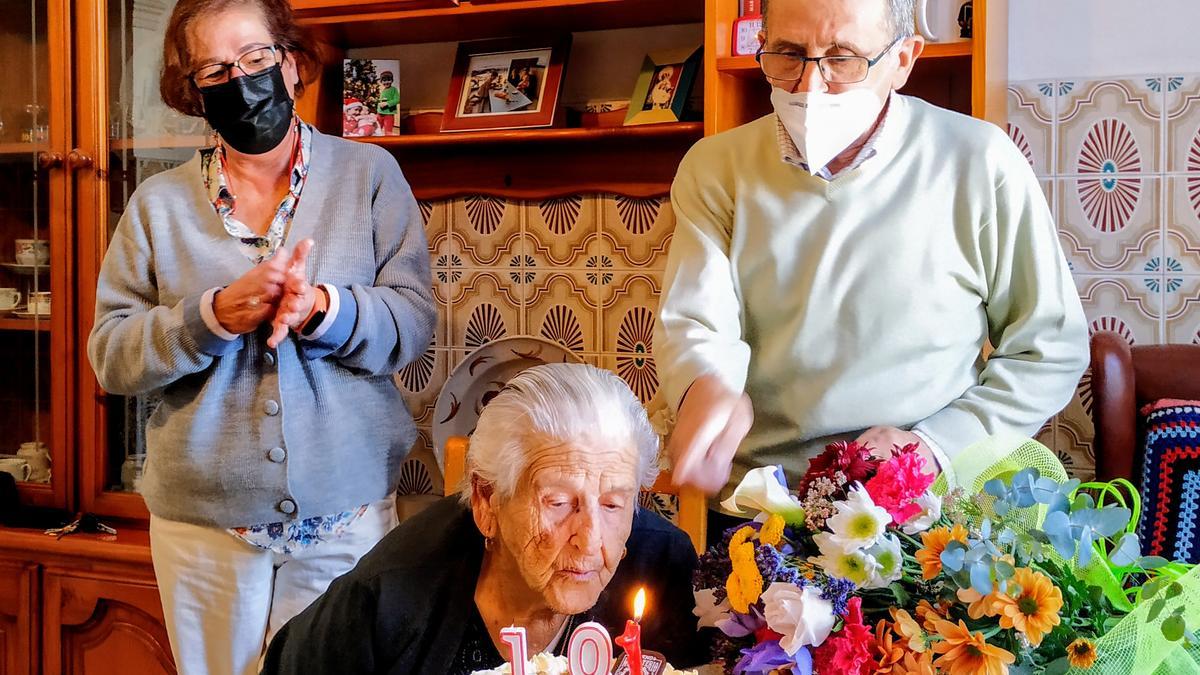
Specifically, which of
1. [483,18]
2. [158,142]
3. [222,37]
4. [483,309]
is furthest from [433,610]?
[158,142]

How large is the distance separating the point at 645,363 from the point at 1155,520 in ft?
3.33

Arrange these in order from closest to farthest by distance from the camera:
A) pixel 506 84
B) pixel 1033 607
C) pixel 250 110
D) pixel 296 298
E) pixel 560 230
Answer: pixel 1033 607, pixel 296 298, pixel 250 110, pixel 506 84, pixel 560 230

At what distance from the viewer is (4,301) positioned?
2.45 meters

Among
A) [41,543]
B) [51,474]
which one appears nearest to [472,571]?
[41,543]

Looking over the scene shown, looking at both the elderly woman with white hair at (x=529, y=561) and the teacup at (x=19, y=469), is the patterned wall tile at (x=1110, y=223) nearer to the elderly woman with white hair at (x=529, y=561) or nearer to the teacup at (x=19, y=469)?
the elderly woman with white hair at (x=529, y=561)

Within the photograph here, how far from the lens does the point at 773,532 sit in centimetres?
77

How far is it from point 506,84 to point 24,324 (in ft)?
3.95

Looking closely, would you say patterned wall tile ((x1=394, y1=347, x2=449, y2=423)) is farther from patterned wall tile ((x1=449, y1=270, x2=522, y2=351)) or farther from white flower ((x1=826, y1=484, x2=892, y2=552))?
white flower ((x1=826, y1=484, x2=892, y2=552))

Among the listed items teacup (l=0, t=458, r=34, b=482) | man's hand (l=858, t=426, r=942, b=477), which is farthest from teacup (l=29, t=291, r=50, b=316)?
man's hand (l=858, t=426, r=942, b=477)

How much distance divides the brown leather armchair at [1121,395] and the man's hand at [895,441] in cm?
59

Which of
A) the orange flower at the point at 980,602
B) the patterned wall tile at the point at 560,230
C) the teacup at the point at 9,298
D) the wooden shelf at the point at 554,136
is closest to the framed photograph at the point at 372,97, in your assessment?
the wooden shelf at the point at 554,136

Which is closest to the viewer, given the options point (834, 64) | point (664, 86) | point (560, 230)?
point (834, 64)

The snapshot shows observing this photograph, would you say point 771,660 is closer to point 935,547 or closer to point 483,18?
point 935,547

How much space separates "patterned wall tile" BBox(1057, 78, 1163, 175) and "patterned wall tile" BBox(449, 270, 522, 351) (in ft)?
3.60
